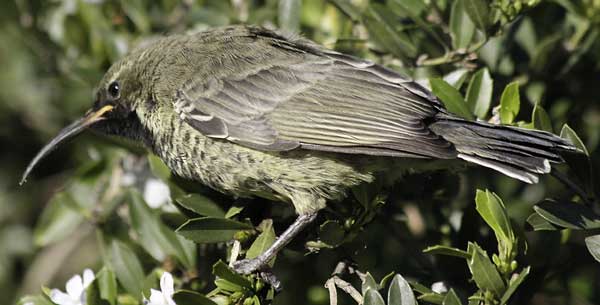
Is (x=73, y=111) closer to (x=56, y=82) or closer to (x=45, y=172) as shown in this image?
(x=56, y=82)

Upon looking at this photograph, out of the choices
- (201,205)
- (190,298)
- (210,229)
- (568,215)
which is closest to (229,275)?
(190,298)

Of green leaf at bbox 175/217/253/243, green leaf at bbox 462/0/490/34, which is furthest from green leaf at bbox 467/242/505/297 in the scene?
green leaf at bbox 462/0/490/34

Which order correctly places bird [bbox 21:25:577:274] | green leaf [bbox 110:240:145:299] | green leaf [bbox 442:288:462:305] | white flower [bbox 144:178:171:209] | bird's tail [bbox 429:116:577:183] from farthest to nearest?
white flower [bbox 144:178:171:209]
green leaf [bbox 110:240:145:299]
bird [bbox 21:25:577:274]
bird's tail [bbox 429:116:577:183]
green leaf [bbox 442:288:462:305]

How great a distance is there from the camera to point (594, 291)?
4000 millimetres

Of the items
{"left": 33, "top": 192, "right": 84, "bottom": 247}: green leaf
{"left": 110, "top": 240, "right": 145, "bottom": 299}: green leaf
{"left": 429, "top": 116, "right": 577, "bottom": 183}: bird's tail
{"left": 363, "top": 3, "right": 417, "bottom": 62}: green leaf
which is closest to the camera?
{"left": 429, "top": 116, "right": 577, "bottom": 183}: bird's tail

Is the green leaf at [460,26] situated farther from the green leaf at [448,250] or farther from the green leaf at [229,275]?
the green leaf at [229,275]

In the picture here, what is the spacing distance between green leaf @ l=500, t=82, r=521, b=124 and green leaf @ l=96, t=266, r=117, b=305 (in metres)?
1.80

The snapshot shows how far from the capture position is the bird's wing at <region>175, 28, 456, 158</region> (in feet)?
11.2

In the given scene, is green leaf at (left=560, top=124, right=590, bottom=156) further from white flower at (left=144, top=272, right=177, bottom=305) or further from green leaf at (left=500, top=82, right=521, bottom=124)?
white flower at (left=144, top=272, right=177, bottom=305)

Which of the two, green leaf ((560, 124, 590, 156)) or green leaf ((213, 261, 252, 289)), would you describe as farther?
green leaf ((560, 124, 590, 156))

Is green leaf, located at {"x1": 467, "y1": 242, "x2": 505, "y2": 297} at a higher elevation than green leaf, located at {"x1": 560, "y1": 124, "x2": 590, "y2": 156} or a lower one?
lower

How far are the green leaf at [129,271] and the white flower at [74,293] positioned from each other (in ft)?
1.04

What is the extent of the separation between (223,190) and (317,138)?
52 centimetres

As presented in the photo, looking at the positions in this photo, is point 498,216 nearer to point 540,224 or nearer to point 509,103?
point 540,224
